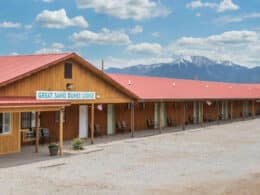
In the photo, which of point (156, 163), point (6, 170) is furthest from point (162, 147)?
point (6, 170)

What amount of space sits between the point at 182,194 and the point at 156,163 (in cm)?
473

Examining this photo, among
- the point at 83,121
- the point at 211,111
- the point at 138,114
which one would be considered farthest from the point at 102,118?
the point at 211,111

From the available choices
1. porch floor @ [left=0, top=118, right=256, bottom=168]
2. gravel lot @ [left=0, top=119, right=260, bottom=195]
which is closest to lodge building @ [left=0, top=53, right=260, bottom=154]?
porch floor @ [left=0, top=118, right=256, bottom=168]

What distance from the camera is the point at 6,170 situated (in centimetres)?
1370

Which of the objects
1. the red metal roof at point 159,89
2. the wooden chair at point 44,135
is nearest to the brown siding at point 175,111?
the red metal roof at point 159,89

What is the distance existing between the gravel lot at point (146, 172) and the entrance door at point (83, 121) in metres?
3.18

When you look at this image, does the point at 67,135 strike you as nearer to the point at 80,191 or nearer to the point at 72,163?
the point at 72,163

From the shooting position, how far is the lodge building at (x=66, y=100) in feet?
55.9

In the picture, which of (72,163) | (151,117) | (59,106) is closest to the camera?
(72,163)

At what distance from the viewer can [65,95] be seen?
63.0ft

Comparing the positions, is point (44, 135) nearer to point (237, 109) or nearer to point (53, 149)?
point (53, 149)

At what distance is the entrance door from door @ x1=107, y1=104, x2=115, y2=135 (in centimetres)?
236

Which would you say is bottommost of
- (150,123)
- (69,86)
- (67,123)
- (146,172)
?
(146,172)

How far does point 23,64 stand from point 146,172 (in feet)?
26.8
